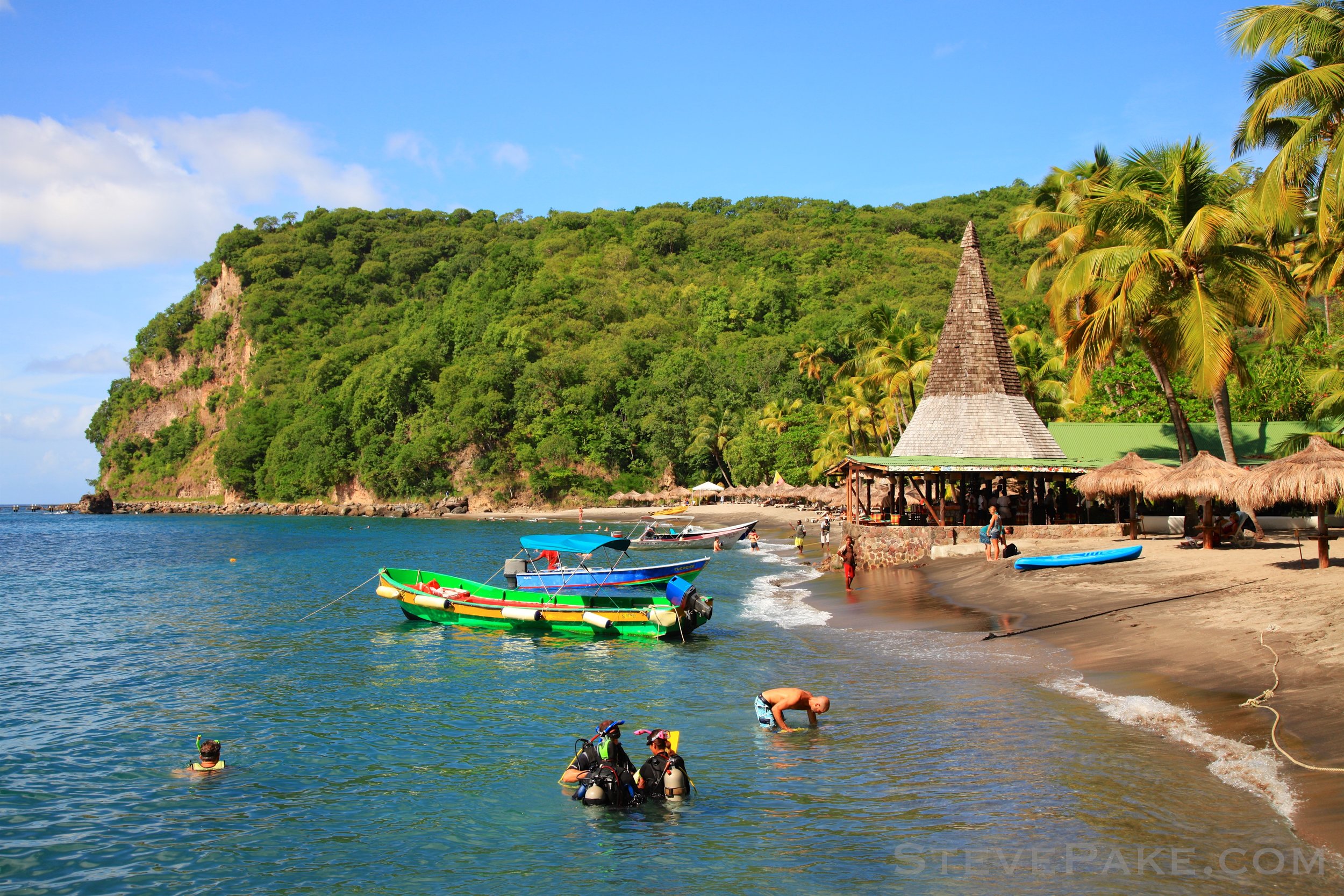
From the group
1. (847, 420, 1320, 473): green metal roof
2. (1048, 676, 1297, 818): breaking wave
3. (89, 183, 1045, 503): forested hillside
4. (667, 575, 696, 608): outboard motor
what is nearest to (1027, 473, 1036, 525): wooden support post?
(847, 420, 1320, 473): green metal roof

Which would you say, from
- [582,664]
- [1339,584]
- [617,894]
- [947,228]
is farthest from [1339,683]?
[947,228]

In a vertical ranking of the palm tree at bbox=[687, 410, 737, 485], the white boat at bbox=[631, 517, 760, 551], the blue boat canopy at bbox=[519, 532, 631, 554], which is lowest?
the white boat at bbox=[631, 517, 760, 551]

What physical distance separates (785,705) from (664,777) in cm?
303

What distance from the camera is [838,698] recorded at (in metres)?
14.7

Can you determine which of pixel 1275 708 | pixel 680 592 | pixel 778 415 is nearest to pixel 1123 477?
pixel 680 592

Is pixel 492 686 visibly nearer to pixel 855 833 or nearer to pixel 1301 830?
pixel 855 833

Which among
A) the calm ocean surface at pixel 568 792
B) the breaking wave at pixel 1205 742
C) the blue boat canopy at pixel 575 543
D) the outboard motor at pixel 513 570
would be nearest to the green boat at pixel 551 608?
the outboard motor at pixel 513 570

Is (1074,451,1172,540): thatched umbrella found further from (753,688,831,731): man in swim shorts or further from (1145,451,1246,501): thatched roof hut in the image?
(753,688,831,731): man in swim shorts

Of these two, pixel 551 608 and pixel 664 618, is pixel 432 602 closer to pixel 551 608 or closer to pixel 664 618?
pixel 551 608

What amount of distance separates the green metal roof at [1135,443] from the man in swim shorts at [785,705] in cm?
1624

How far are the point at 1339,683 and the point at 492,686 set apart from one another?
13.1 meters

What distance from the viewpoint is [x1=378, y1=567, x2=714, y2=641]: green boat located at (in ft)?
69.1

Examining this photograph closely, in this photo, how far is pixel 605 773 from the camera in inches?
412

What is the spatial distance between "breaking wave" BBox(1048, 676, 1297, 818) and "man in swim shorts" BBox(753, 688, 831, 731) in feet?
12.8
